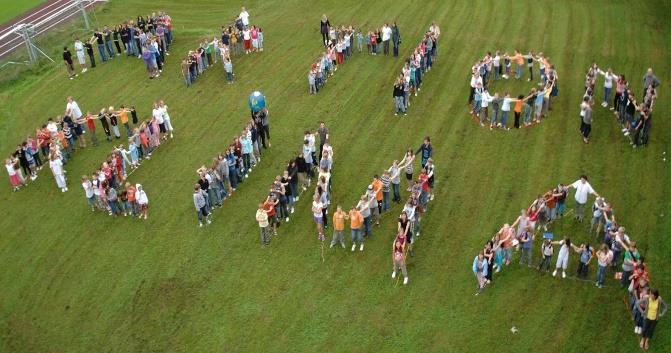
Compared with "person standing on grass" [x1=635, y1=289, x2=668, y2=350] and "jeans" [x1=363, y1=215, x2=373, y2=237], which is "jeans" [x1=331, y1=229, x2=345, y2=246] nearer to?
"jeans" [x1=363, y1=215, x2=373, y2=237]

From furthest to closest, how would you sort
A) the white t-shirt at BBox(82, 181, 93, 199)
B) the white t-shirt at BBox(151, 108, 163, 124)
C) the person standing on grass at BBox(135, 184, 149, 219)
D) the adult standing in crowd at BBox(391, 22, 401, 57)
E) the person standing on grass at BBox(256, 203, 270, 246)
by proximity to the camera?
the adult standing in crowd at BBox(391, 22, 401, 57), the white t-shirt at BBox(151, 108, 163, 124), the white t-shirt at BBox(82, 181, 93, 199), the person standing on grass at BBox(135, 184, 149, 219), the person standing on grass at BBox(256, 203, 270, 246)

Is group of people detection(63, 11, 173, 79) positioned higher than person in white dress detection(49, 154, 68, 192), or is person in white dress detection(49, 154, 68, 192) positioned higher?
group of people detection(63, 11, 173, 79)

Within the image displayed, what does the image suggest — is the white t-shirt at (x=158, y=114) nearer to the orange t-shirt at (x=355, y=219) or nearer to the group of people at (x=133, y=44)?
the group of people at (x=133, y=44)

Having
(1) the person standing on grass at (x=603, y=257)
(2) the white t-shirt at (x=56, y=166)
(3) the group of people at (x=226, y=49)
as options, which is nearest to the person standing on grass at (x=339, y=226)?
(1) the person standing on grass at (x=603, y=257)

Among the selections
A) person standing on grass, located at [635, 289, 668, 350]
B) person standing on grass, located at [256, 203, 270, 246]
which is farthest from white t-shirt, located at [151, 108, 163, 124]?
person standing on grass, located at [635, 289, 668, 350]

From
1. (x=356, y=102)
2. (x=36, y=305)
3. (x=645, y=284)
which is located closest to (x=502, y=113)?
(x=356, y=102)

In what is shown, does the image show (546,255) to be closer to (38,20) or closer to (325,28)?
(325,28)
